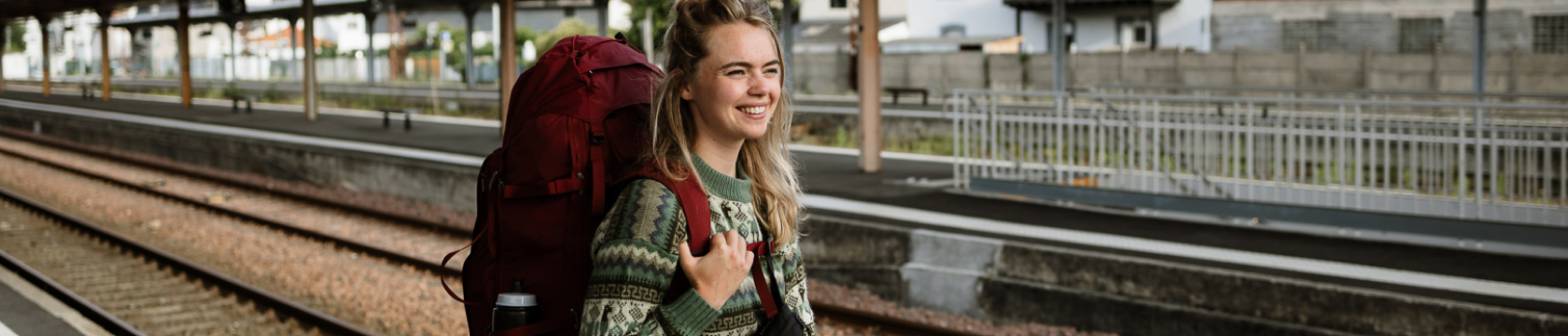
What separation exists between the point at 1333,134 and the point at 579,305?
8.14 metres

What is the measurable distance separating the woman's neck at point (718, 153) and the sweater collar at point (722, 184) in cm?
2

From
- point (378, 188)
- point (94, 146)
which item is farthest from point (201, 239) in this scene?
point (94, 146)

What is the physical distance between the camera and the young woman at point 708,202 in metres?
1.87

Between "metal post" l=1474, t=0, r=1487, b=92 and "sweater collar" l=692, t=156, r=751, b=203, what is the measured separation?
13.9 m

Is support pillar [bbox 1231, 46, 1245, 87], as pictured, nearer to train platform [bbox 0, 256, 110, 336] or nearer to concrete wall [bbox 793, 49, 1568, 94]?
concrete wall [bbox 793, 49, 1568, 94]

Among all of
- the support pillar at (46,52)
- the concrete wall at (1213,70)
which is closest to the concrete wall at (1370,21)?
the concrete wall at (1213,70)

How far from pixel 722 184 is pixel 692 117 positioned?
14cm

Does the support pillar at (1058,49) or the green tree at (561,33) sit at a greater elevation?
the green tree at (561,33)

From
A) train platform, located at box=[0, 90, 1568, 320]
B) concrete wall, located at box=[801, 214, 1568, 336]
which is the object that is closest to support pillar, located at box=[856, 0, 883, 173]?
train platform, located at box=[0, 90, 1568, 320]

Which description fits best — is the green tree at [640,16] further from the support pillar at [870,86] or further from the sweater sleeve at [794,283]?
the sweater sleeve at [794,283]

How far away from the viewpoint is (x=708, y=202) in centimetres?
197

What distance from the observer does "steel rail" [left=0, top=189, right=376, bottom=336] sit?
7.45m

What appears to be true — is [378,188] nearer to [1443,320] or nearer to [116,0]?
[1443,320]

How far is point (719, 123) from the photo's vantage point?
199 cm
